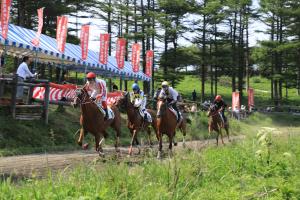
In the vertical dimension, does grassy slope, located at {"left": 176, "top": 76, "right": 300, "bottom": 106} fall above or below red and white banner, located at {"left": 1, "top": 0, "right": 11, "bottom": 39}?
below

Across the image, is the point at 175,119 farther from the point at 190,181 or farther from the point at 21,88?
the point at 190,181

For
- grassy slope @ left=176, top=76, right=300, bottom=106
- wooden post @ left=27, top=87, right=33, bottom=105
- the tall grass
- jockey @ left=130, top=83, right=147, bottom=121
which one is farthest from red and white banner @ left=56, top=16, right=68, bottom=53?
grassy slope @ left=176, top=76, right=300, bottom=106

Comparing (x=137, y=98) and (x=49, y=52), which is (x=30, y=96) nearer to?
(x=137, y=98)

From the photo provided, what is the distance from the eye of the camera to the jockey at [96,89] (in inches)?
528

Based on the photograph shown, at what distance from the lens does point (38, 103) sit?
1878 centimetres

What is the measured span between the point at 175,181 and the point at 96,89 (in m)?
7.33

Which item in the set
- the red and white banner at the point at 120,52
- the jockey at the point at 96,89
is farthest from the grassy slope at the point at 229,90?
the jockey at the point at 96,89

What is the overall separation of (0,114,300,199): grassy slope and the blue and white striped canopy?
13756 mm

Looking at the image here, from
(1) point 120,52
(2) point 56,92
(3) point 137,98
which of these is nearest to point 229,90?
(1) point 120,52

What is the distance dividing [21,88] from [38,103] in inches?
68.7

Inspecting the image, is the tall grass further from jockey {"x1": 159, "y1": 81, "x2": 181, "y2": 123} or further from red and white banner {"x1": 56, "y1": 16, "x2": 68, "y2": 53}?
red and white banner {"x1": 56, "y1": 16, "x2": 68, "y2": 53}

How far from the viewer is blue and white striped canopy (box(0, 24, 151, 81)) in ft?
72.5

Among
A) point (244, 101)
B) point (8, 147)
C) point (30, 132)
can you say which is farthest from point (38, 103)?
Answer: point (244, 101)

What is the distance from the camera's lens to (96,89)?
44.5ft
